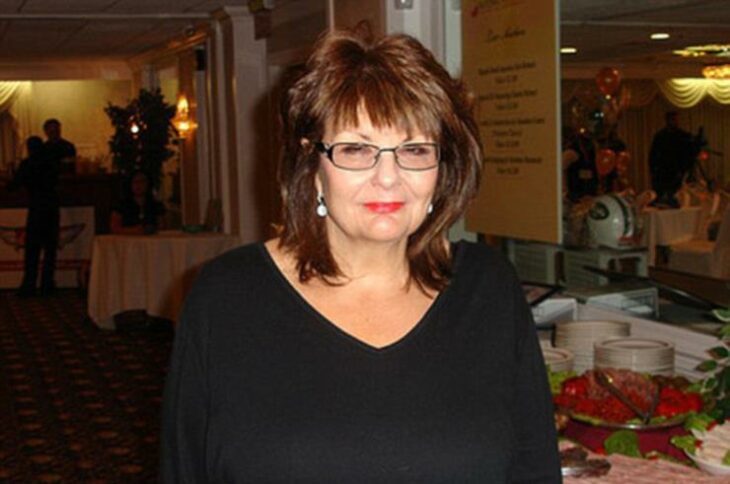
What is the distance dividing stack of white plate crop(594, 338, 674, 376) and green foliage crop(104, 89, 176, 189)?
309 inches

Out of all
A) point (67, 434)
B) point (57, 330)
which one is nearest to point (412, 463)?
point (67, 434)

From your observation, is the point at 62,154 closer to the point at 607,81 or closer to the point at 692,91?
the point at 607,81

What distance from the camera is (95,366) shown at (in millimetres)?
7215

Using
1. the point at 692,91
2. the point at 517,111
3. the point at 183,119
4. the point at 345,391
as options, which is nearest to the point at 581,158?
the point at 517,111

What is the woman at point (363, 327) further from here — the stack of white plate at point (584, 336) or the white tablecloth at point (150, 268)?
the white tablecloth at point (150, 268)

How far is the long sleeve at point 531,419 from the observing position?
5.14ft

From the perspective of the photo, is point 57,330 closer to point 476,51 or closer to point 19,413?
point 19,413

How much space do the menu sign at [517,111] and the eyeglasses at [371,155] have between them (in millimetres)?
1762

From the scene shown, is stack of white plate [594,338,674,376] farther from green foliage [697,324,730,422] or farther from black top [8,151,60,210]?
black top [8,151,60,210]

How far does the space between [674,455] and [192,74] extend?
8.58m

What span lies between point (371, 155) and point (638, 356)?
1.32 meters

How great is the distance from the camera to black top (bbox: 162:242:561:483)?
1.46 metres

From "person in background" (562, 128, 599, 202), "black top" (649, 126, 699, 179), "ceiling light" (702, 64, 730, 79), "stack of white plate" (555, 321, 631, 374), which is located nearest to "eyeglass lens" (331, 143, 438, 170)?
"stack of white plate" (555, 321, 631, 374)

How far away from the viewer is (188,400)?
1533 millimetres
